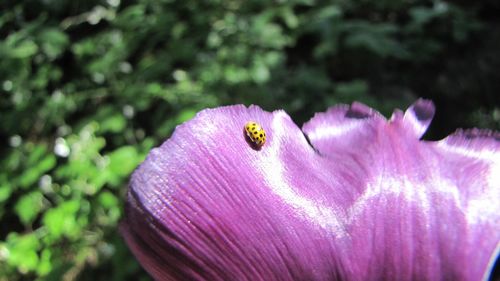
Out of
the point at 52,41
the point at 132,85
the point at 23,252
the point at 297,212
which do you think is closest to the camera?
the point at 297,212

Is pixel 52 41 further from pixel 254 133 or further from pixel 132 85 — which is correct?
pixel 254 133

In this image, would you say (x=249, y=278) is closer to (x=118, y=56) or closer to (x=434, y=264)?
(x=434, y=264)

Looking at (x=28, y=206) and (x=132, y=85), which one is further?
(x=132, y=85)

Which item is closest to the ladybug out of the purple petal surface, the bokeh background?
the purple petal surface

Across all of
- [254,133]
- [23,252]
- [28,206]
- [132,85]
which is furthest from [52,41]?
[254,133]

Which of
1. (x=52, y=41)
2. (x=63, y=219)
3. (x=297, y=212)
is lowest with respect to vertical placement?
(x=63, y=219)

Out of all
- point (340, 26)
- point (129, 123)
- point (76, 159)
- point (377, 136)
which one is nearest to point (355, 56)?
point (340, 26)
